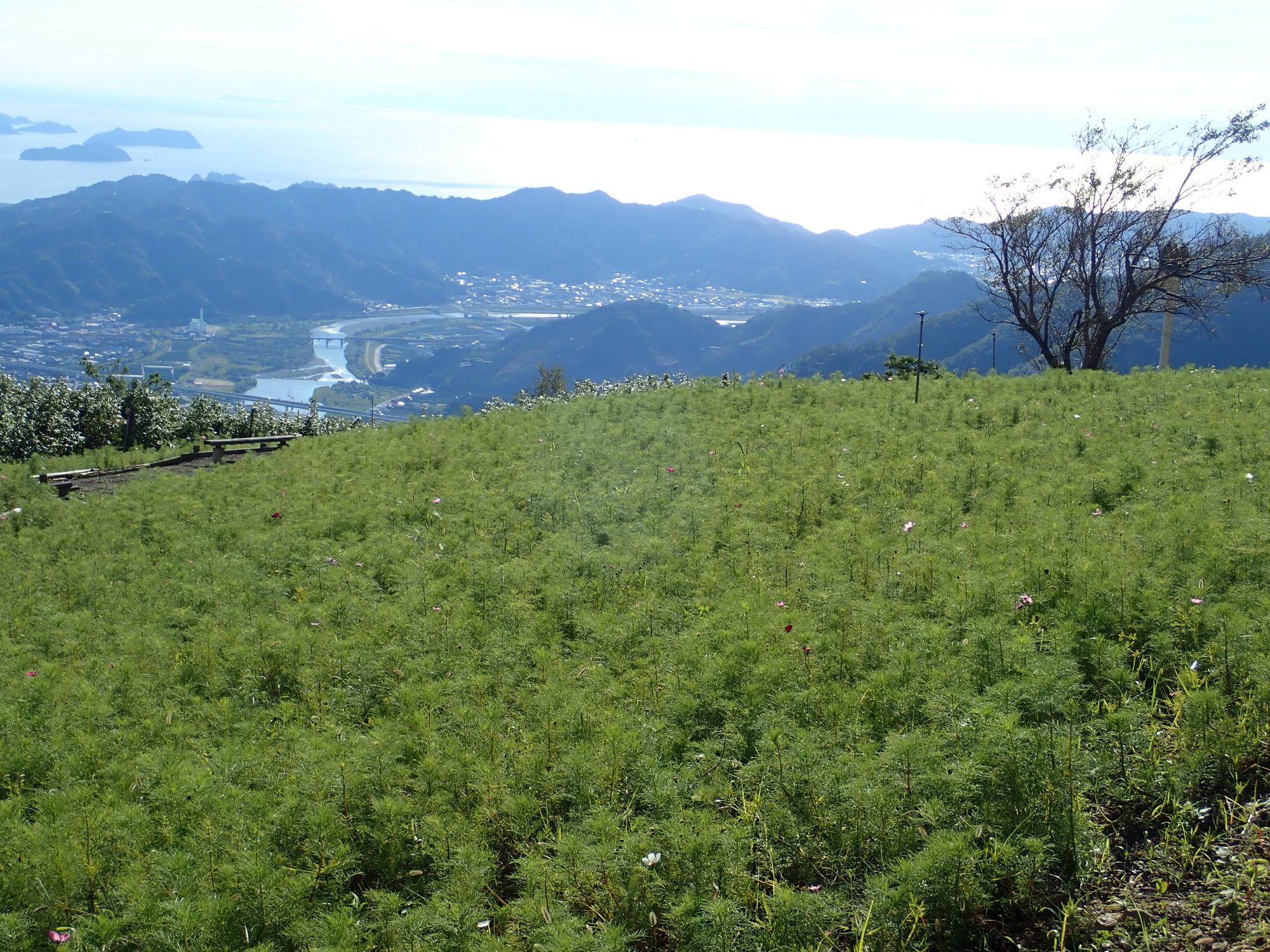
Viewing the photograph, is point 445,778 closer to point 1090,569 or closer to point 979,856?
point 979,856

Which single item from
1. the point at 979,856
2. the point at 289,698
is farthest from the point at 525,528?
the point at 979,856

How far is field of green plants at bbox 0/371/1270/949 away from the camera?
14.0ft

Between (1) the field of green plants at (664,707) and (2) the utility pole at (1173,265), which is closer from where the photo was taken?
(1) the field of green plants at (664,707)

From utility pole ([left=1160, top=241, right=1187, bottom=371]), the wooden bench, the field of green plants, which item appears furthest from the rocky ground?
utility pole ([left=1160, top=241, right=1187, bottom=371])

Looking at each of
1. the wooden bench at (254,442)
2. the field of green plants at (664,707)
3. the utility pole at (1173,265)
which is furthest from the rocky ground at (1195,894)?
the utility pole at (1173,265)

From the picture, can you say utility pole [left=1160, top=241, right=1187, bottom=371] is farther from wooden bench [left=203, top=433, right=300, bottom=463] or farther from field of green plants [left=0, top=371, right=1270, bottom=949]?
wooden bench [left=203, top=433, right=300, bottom=463]

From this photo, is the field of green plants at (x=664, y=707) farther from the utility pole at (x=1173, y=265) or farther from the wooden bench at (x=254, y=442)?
the utility pole at (x=1173, y=265)

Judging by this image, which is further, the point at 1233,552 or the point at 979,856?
the point at 1233,552

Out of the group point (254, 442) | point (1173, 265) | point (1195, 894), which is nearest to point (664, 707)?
point (1195, 894)

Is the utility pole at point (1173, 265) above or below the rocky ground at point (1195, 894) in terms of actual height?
above

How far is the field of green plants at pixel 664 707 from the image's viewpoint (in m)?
4.26

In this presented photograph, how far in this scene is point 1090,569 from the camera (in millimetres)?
6367

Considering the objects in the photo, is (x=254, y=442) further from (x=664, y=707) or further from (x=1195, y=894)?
(x=1195, y=894)

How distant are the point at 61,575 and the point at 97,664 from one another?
3.60 metres
